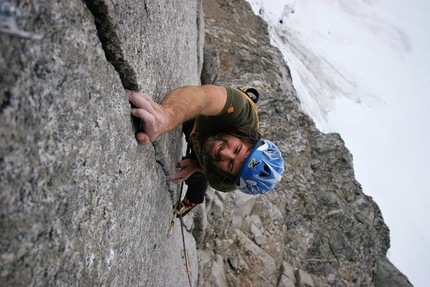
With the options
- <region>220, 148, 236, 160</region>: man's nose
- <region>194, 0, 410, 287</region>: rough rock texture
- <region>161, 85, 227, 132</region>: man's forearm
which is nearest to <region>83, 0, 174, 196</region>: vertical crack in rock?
<region>161, 85, 227, 132</region>: man's forearm

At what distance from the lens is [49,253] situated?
3.30ft

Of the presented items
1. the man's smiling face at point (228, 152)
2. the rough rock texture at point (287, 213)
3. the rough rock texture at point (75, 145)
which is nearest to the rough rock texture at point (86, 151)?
the rough rock texture at point (75, 145)

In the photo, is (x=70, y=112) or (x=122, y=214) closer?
(x=70, y=112)

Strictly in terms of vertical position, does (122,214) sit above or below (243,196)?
above

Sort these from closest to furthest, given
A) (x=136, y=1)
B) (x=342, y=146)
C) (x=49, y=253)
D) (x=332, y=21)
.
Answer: (x=49, y=253)
(x=136, y=1)
(x=342, y=146)
(x=332, y=21)

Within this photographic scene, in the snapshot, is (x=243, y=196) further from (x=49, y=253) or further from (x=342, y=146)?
(x=49, y=253)

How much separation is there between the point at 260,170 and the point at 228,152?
36cm

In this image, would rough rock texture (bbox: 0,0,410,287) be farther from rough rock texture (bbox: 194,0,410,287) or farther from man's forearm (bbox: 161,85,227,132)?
rough rock texture (bbox: 194,0,410,287)

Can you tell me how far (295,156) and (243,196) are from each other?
328 centimetres

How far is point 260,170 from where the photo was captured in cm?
272

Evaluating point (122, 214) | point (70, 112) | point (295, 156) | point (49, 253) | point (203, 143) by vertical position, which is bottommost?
point (295, 156)

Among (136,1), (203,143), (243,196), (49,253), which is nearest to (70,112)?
(49,253)

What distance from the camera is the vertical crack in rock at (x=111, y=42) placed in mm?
1217

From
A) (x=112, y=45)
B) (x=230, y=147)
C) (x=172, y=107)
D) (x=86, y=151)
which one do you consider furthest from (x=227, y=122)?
(x=86, y=151)
